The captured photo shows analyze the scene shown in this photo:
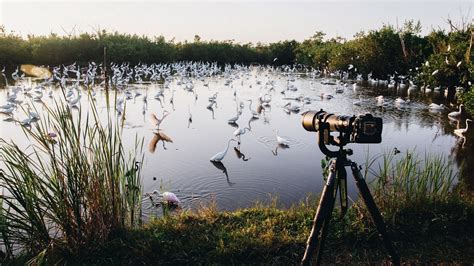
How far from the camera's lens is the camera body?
7.69ft

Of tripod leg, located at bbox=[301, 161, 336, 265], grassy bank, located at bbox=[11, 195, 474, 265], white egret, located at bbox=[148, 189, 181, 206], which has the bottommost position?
white egret, located at bbox=[148, 189, 181, 206]

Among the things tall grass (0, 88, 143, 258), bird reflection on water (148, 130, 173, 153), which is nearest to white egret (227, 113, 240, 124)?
bird reflection on water (148, 130, 173, 153)

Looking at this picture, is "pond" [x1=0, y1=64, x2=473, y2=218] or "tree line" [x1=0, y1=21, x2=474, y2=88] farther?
"tree line" [x1=0, y1=21, x2=474, y2=88]

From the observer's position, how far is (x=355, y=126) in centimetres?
237

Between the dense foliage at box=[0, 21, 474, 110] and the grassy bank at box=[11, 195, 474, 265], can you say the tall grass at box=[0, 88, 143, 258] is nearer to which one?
the grassy bank at box=[11, 195, 474, 265]

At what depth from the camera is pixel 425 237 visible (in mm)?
3586

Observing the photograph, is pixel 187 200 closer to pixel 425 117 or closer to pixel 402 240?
pixel 402 240

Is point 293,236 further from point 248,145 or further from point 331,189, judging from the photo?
point 248,145

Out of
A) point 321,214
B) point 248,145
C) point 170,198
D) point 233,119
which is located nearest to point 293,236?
point 321,214

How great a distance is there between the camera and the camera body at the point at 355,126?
2344 millimetres

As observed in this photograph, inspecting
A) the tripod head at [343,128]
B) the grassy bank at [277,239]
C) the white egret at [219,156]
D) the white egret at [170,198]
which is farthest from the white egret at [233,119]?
the tripod head at [343,128]

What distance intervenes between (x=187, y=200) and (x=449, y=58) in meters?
13.4

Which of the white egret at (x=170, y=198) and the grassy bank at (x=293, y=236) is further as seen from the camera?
the white egret at (x=170, y=198)

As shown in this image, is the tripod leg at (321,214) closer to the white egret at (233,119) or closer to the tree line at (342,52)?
the white egret at (233,119)
